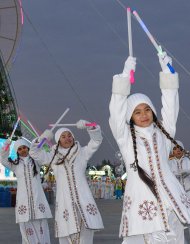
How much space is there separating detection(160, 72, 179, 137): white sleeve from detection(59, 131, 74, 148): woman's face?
10.4ft

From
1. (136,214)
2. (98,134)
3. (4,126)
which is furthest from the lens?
(4,126)

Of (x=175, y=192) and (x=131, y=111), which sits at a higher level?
(x=131, y=111)

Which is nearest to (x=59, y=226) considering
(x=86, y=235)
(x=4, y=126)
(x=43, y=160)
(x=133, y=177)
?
(x=86, y=235)

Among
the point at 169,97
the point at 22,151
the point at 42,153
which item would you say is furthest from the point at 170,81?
the point at 22,151

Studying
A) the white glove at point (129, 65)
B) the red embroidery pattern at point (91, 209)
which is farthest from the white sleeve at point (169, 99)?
the red embroidery pattern at point (91, 209)

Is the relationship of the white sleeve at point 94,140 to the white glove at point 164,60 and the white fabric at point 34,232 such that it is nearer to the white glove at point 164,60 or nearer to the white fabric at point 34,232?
the white fabric at point 34,232

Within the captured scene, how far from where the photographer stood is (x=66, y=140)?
9.23m

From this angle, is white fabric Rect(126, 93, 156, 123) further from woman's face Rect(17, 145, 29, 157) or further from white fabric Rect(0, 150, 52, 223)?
woman's face Rect(17, 145, 29, 157)

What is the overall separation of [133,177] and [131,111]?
1.83 feet

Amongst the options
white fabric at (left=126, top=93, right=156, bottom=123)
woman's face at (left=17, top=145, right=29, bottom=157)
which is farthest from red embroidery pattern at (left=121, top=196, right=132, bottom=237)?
woman's face at (left=17, top=145, right=29, bottom=157)

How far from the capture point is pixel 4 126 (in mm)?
36531

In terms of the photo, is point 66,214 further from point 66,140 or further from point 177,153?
point 177,153

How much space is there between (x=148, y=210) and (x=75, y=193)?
3.24m

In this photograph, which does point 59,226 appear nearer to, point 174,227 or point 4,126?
point 174,227
